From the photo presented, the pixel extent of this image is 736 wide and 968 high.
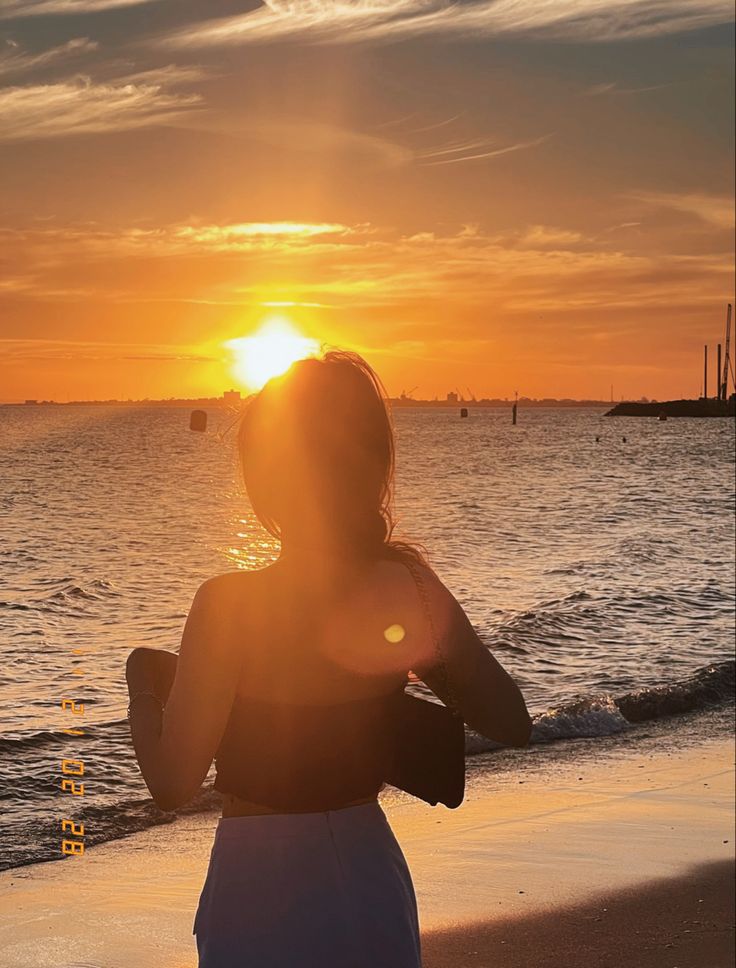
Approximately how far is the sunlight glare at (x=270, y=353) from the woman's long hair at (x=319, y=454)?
0.06 m

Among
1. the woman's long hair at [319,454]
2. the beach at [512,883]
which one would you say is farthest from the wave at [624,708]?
the woman's long hair at [319,454]

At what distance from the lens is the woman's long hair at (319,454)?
2.06m

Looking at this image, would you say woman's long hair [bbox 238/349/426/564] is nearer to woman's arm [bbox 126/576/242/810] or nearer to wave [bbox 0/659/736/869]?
woman's arm [bbox 126/576/242/810]

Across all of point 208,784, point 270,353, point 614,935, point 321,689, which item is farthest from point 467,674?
point 208,784

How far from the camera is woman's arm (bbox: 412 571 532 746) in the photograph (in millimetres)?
2059

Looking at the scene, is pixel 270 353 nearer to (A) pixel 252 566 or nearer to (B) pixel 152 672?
(B) pixel 152 672

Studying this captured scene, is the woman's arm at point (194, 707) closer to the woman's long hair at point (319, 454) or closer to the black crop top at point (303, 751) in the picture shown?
the black crop top at point (303, 751)

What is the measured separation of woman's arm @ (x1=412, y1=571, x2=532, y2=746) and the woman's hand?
1.46 ft

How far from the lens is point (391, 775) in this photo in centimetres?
214

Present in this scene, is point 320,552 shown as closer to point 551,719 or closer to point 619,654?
point 551,719

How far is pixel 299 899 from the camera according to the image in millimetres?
2055

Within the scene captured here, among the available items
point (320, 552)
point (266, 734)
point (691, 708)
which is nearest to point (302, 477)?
point (320, 552)

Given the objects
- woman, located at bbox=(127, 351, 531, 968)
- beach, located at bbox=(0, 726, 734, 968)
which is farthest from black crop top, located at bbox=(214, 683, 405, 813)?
beach, located at bbox=(0, 726, 734, 968)

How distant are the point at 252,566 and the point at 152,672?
79.0 feet
